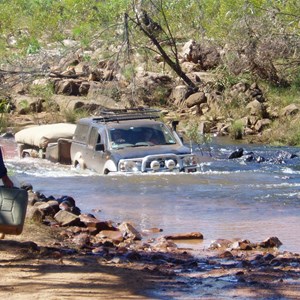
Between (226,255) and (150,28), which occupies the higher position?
(150,28)

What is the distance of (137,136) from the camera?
1891cm

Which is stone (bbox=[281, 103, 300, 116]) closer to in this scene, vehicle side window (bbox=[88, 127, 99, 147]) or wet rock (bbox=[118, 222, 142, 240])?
vehicle side window (bbox=[88, 127, 99, 147])

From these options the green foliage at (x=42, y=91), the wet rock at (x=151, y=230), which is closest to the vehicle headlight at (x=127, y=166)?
the wet rock at (x=151, y=230)

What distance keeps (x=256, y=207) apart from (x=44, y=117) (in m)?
20.2

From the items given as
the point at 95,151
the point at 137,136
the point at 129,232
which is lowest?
the point at 129,232

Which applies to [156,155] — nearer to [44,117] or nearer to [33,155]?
[33,155]

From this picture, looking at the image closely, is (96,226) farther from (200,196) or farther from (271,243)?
(200,196)

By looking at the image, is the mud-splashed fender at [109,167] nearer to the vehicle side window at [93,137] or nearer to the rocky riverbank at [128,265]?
the vehicle side window at [93,137]

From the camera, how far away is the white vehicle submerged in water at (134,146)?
18297mm

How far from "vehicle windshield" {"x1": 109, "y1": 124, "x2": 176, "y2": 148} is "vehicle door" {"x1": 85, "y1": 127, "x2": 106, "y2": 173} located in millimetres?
303

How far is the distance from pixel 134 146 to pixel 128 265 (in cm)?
1039

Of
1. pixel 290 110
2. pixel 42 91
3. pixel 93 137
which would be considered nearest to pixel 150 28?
pixel 290 110

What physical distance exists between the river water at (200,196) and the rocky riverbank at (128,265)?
3.06 ft

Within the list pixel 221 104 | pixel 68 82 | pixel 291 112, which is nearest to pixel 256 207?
pixel 291 112
